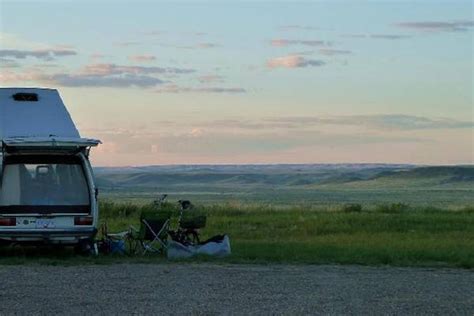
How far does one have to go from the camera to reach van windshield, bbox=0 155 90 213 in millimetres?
15617

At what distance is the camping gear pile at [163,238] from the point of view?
16.7 m

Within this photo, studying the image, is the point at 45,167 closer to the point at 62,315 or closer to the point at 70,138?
the point at 70,138

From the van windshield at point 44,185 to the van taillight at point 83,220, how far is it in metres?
0.14

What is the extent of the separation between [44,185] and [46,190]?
0.29 feet

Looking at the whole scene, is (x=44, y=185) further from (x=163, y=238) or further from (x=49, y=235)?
(x=163, y=238)

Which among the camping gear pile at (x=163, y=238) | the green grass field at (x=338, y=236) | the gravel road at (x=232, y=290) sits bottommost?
the gravel road at (x=232, y=290)

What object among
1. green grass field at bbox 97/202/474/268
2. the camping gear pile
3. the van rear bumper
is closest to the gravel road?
the van rear bumper

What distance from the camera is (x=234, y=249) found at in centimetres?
1812

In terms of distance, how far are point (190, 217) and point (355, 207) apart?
20.8 m

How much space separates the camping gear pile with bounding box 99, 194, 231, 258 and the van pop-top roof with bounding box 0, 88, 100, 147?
77.0 inches

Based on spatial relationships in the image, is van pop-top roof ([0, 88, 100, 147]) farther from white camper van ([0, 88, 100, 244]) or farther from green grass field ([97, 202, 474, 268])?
green grass field ([97, 202, 474, 268])

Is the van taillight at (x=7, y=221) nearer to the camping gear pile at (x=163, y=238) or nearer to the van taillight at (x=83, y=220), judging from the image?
the van taillight at (x=83, y=220)

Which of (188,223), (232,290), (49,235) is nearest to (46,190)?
(49,235)

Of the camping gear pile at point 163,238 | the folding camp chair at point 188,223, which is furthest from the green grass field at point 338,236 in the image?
the folding camp chair at point 188,223
